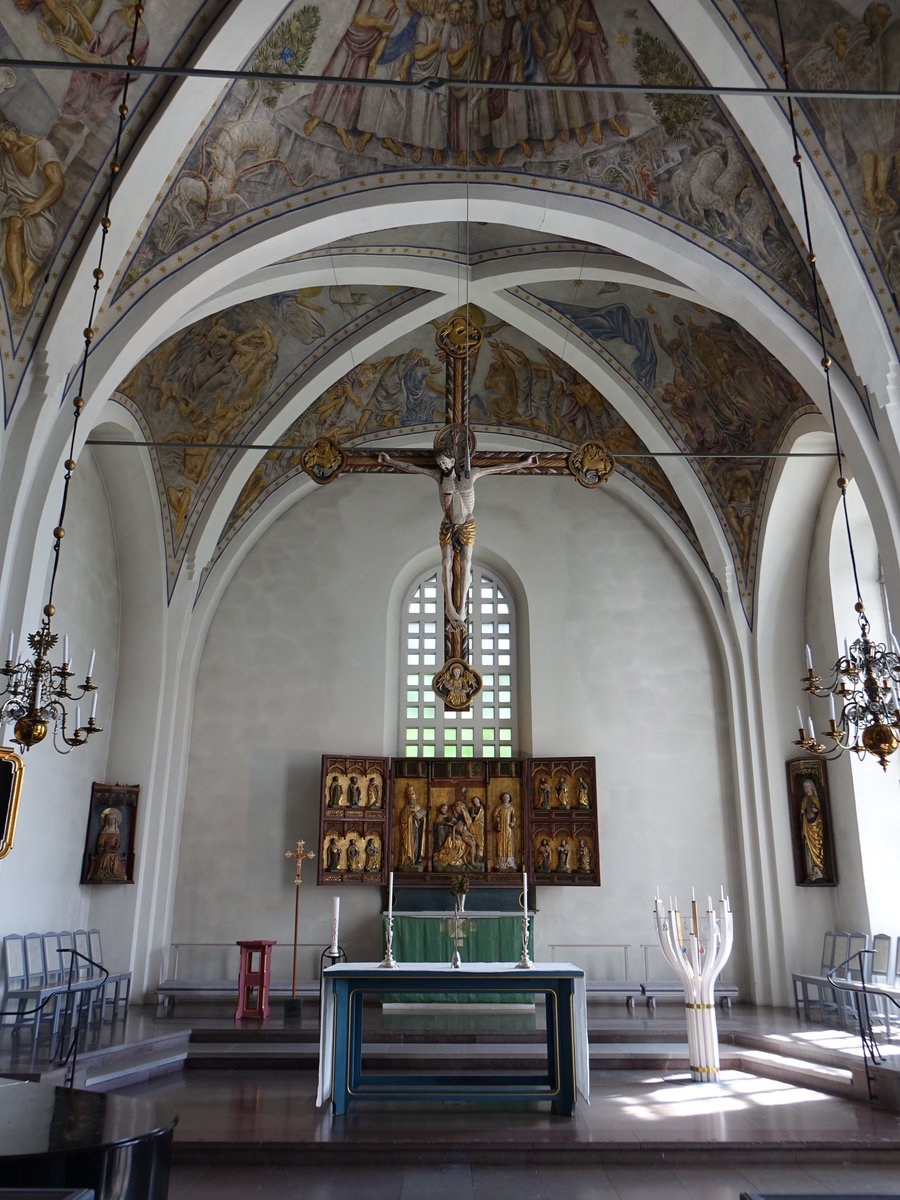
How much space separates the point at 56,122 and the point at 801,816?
1276 cm

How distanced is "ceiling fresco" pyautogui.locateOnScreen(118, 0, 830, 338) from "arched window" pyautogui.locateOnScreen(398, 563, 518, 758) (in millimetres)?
7593

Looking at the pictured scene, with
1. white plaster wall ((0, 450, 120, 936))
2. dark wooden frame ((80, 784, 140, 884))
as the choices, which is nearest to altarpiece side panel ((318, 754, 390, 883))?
dark wooden frame ((80, 784, 140, 884))

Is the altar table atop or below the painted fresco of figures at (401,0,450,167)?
below

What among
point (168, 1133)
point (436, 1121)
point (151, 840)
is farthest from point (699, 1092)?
point (151, 840)

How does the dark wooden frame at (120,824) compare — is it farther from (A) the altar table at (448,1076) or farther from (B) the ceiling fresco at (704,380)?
(B) the ceiling fresco at (704,380)

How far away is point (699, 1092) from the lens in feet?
29.0

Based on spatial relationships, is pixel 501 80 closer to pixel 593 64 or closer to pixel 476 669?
pixel 593 64

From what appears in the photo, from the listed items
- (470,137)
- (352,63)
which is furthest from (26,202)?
(470,137)

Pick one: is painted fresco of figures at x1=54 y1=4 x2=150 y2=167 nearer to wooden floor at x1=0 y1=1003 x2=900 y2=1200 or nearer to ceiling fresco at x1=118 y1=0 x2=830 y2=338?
ceiling fresco at x1=118 y1=0 x2=830 y2=338

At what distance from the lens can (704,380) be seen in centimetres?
1328

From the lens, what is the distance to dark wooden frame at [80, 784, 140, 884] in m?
13.2

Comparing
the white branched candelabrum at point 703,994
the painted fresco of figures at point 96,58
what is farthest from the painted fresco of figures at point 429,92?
the white branched candelabrum at point 703,994

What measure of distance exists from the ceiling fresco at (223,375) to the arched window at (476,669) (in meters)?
4.30

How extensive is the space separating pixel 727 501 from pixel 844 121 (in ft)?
21.9
